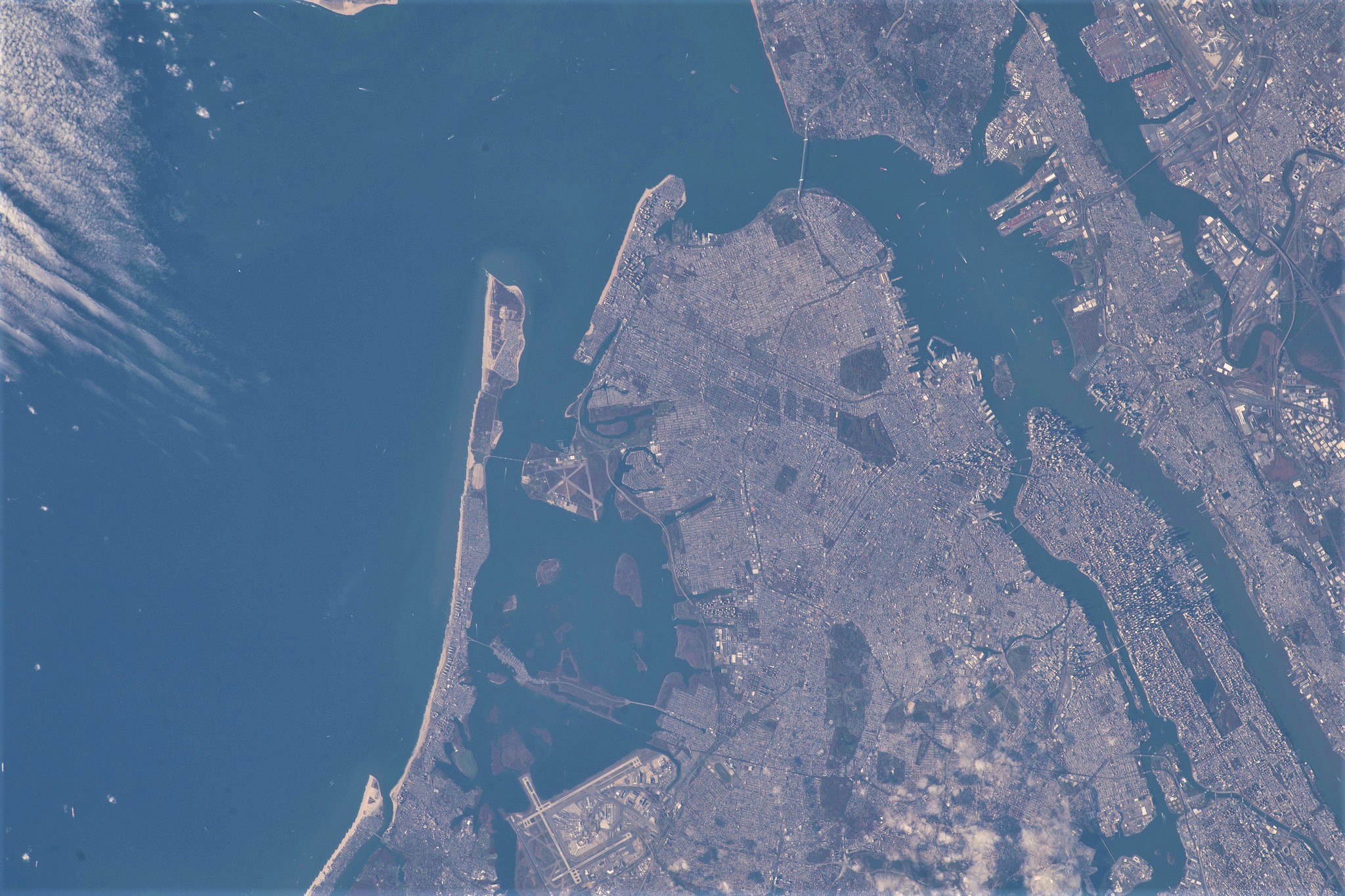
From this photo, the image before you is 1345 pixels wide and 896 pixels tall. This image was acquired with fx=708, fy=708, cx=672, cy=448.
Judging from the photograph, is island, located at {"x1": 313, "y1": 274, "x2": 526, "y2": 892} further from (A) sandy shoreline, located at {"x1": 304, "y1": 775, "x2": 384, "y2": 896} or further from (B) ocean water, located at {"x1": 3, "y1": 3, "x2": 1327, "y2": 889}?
(B) ocean water, located at {"x1": 3, "y1": 3, "x2": 1327, "y2": 889}

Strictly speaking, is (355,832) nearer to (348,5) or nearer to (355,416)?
(355,416)

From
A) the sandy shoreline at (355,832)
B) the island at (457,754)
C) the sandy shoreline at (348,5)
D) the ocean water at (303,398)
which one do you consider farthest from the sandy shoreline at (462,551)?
the sandy shoreline at (348,5)

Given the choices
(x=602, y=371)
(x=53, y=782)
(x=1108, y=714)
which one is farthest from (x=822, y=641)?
(x=53, y=782)

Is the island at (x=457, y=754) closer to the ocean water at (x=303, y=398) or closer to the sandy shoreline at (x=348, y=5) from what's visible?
the ocean water at (x=303, y=398)

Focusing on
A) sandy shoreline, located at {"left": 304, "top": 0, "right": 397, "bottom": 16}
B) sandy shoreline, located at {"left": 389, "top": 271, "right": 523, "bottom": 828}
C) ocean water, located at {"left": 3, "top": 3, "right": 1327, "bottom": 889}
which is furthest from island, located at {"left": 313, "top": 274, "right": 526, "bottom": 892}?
sandy shoreline, located at {"left": 304, "top": 0, "right": 397, "bottom": 16}

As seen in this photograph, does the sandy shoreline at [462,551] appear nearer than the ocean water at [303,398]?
No

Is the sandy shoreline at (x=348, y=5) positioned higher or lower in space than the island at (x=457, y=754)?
higher

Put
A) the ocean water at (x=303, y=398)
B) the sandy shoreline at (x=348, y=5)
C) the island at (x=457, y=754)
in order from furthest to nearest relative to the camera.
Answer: the island at (x=457, y=754), the sandy shoreline at (x=348, y=5), the ocean water at (x=303, y=398)

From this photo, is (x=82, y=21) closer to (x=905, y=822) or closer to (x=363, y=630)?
(x=363, y=630)

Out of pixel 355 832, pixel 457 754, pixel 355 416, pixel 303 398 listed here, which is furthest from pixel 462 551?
pixel 355 832
